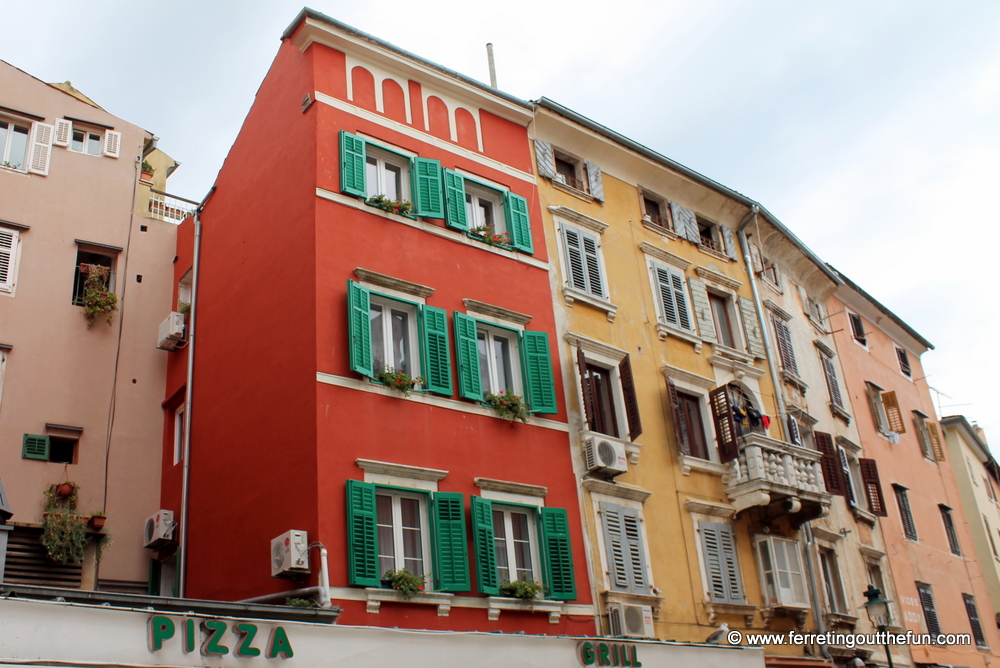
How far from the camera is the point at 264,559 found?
14203 millimetres

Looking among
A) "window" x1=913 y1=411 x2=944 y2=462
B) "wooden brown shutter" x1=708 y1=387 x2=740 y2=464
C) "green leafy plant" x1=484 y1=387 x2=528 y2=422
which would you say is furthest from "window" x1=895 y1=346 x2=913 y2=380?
"green leafy plant" x1=484 y1=387 x2=528 y2=422

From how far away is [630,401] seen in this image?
18.0m

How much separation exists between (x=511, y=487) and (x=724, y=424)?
6147mm

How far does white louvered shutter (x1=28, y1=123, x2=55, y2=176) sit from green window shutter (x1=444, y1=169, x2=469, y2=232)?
7808 mm

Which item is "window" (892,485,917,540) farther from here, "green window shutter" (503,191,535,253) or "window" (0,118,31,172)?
"window" (0,118,31,172)

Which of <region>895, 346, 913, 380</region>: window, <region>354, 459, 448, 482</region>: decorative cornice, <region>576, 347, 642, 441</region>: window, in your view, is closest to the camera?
<region>354, 459, 448, 482</region>: decorative cornice

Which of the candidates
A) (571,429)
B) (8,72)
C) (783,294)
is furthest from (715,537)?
(8,72)

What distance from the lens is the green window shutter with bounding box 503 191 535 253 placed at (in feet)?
59.8

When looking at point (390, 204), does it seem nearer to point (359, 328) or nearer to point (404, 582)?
point (359, 328)

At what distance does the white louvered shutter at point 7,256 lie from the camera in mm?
17594

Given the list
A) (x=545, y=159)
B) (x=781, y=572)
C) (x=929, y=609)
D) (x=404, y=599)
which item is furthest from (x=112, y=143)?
(x=929, y=609)

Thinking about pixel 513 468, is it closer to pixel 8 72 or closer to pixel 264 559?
pixel 264 559

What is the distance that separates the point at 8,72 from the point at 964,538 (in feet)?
96.1

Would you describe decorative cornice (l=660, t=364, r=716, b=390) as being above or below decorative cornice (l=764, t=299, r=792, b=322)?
below
